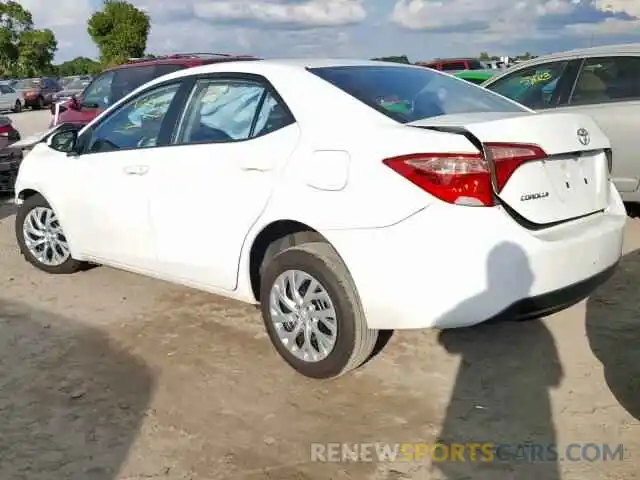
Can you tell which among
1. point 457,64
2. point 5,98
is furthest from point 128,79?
point 5,98

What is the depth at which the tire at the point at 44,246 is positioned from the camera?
5.46m

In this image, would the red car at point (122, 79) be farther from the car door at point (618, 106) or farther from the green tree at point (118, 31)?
the green tree at point (118, 31)

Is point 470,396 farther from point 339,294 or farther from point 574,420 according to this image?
point 339,294

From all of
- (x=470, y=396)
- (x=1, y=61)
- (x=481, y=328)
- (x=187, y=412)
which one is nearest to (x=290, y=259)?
(x=187, y=412)

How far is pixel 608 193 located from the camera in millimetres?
3764

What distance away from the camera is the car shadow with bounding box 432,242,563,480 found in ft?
9.59

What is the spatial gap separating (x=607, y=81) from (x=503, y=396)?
13.4ft

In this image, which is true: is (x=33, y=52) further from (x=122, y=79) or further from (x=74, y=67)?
(x=122, y=79)

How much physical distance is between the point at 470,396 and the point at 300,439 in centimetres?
92

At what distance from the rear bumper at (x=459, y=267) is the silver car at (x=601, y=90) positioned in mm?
3182

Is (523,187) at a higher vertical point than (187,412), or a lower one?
higher

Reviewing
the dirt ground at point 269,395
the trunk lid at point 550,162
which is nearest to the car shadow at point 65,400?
the dirt ground at point 269,395

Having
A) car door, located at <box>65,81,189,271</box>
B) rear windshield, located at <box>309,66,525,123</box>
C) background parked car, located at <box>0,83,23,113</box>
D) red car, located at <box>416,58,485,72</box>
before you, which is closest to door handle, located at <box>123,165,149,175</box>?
car door, located at <box>65,81,189,271</box>

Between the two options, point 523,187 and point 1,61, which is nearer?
point 523,187
